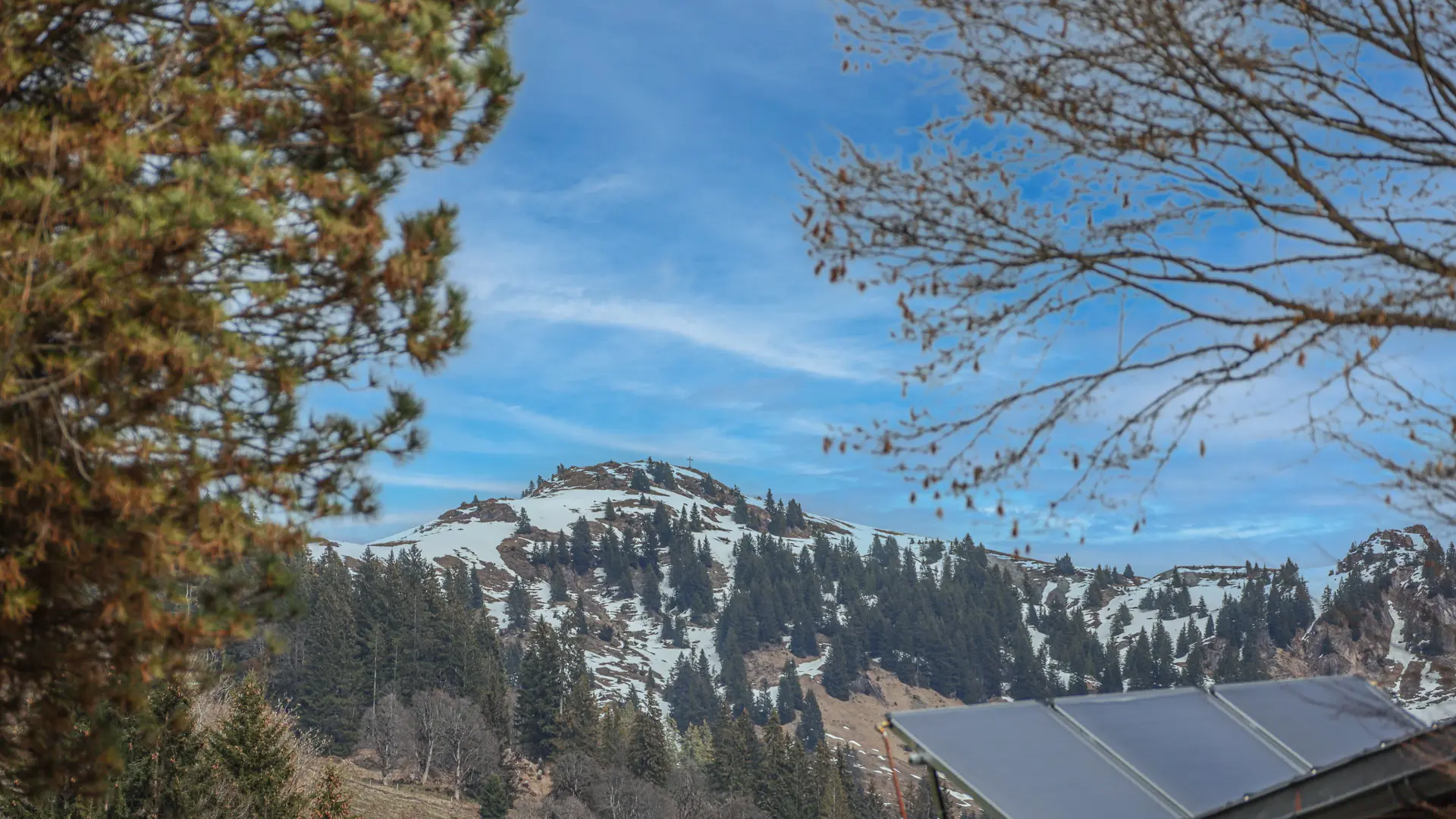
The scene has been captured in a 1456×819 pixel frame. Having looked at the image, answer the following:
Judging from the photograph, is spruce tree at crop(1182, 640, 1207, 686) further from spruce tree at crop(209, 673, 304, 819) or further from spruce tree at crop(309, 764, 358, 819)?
spruce tree at crop(209, 673, 304, 819)

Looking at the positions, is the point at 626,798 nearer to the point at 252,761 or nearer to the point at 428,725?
the point at 428,725

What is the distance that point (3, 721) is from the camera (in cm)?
654

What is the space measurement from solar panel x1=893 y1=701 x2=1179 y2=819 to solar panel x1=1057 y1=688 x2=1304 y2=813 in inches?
9.0

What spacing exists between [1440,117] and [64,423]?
6.72m

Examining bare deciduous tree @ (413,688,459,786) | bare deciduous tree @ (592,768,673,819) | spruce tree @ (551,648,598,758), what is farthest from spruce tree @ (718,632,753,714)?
bare deciduous tree @ (592,768,673,819)

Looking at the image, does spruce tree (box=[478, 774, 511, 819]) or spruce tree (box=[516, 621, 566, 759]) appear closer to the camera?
spruce tree (box=[478, 774, 511, 819])

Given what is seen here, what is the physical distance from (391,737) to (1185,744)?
214 feet

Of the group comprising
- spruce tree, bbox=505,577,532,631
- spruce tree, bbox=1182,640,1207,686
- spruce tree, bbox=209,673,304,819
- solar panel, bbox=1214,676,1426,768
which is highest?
spruce tree, bbox=505,577,532,631

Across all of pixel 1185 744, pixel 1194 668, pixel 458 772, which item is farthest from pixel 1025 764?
pixel 1194 668

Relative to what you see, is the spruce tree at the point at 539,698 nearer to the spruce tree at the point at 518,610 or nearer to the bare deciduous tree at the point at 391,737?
the bare deciduous tree at the point at 391,737

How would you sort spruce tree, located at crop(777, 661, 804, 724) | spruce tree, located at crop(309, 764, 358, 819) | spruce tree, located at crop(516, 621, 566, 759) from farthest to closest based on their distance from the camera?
spruce tree, located at crop(777, 661, 804, 724)
spruce tree, located at crop(516, 621, 566, 759)
spruce tree, located at crop(309, 764, 358, 819)

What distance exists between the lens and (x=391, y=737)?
65.1 metres

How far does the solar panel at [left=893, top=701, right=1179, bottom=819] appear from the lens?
5.35 metres

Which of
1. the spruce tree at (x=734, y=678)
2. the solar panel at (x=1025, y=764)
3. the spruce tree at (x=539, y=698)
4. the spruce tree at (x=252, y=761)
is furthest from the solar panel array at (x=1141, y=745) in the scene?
the spruce tree at (x=734, y=678)
